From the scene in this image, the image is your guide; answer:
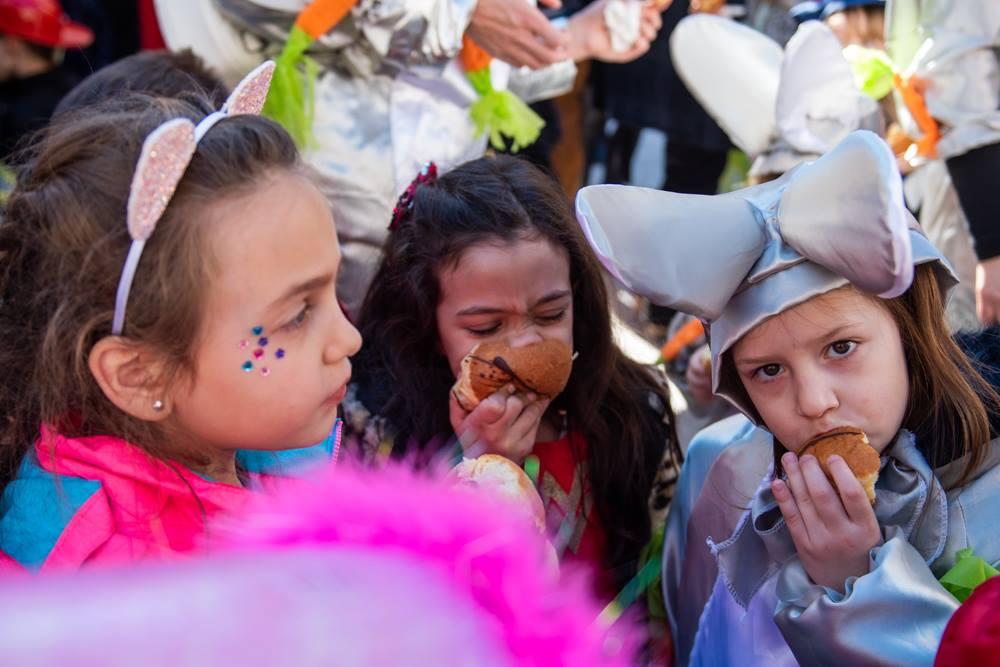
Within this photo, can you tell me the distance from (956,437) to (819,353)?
0.22 metres

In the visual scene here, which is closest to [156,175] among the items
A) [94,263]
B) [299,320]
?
[94,263]

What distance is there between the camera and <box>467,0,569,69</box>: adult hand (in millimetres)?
2350

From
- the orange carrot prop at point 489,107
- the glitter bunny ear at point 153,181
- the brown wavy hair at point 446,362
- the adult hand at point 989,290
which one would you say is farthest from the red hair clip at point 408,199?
the adult hand at point 989,290

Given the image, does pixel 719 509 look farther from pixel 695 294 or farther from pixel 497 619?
pixel 497 619

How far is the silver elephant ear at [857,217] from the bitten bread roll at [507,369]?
514 millimetres

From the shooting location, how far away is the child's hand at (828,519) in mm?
1314

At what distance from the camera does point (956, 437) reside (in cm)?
140

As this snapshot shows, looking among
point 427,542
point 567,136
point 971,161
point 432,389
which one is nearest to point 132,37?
point 567,136

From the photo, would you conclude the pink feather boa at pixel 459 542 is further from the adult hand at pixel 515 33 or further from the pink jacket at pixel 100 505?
the adult hand at pixel 515 33

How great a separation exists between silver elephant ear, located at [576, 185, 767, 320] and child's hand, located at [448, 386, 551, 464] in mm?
449

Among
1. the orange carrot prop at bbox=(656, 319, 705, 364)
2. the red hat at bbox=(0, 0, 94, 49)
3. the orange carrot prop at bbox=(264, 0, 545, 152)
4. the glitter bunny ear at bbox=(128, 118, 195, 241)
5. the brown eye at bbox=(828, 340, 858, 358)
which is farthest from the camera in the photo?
the red hat at bbox=(0, 0, 94, 49)

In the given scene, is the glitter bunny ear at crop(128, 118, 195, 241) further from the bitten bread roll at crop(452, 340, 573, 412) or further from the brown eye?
the brown eye

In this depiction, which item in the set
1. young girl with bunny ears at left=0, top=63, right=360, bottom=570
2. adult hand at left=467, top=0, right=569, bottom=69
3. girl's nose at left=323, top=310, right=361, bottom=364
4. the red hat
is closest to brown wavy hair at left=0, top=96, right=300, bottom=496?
young girl with bunny ears at left=0, top=63, right=360, bottom=570

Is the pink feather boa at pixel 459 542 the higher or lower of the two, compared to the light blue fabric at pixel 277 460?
higher
